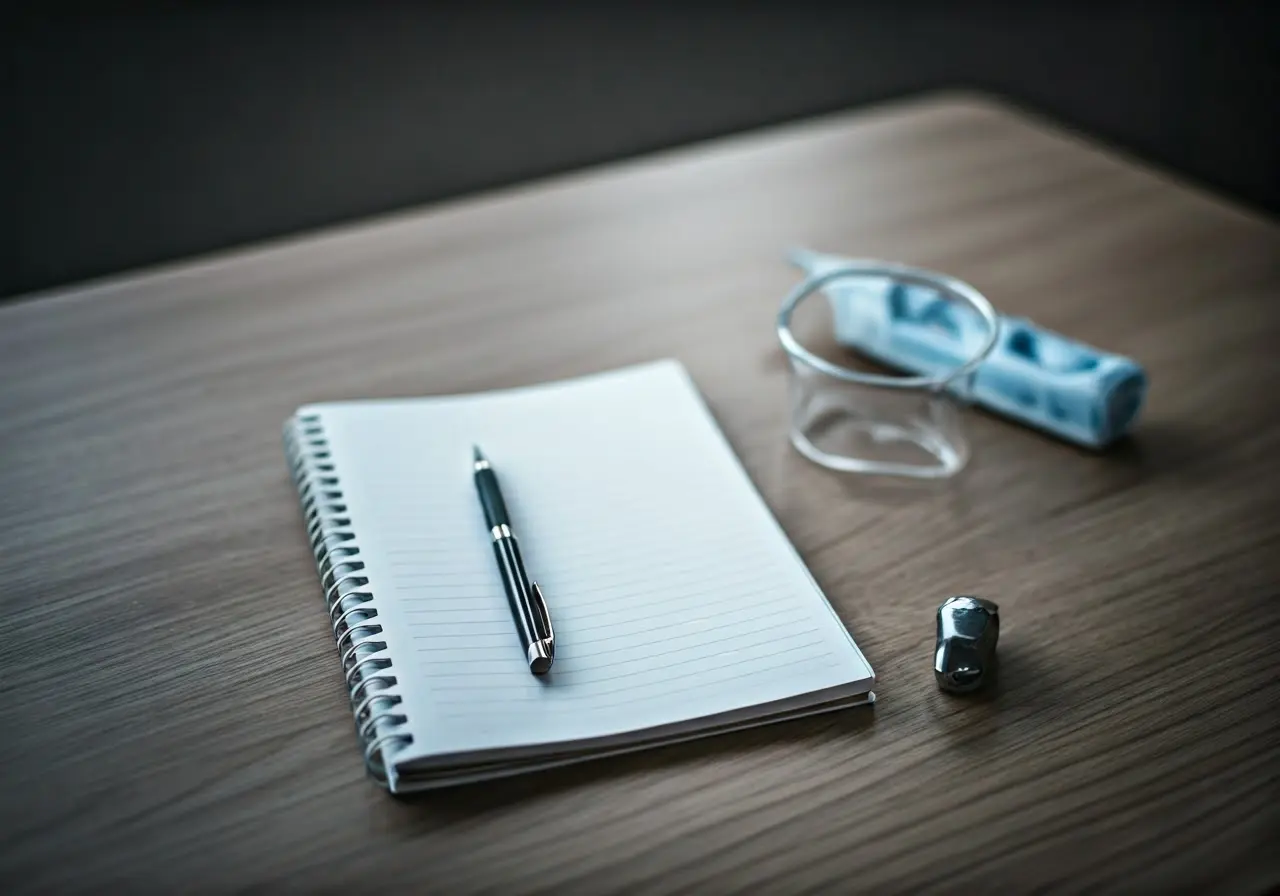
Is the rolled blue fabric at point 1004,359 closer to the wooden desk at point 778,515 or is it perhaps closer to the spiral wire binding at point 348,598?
the wooden desk at point 778,515

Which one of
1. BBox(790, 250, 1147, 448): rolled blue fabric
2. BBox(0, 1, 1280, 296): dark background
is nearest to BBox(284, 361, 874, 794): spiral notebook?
BBox(790, 250, 1147, 448): rolled blue fabric

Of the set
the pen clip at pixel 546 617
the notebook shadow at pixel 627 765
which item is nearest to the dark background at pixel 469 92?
the pen clip at pixel 546 617

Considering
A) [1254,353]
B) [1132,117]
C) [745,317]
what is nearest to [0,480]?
[745,317]

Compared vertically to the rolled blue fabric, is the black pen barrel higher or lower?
lower

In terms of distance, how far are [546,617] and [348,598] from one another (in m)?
0.11

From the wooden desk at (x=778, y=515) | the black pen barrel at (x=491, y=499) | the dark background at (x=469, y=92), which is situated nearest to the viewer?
the wooden desk at (x=778, y=515)

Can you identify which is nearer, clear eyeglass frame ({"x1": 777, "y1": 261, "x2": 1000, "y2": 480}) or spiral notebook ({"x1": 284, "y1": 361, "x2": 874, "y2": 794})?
spiral notebook ({"x1": 284, "y1": 361, "x2": 874, "y2": 794})

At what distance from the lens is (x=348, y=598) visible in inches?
29.2

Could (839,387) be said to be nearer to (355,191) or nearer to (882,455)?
(882,455)

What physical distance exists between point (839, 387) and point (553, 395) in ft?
0.64

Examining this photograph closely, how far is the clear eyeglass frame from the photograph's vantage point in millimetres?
875

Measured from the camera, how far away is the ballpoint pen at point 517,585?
0.70m

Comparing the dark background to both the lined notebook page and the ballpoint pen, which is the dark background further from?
the ballpoint pen

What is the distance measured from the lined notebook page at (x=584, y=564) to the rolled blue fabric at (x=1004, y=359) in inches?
5.4
